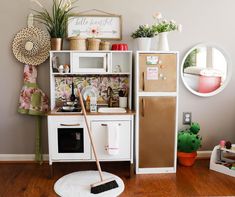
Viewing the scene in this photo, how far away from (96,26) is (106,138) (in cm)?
139

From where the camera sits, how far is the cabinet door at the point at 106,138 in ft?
9.91

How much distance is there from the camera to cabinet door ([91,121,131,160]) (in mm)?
3020

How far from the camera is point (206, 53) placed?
3623mm

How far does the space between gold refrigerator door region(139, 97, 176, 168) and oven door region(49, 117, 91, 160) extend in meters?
0.64

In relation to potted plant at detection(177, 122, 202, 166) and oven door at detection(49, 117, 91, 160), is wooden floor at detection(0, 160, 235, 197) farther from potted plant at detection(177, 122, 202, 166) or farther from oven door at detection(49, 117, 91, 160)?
oven door at detection(49, 117, 91, 160)

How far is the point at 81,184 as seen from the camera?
2865mm

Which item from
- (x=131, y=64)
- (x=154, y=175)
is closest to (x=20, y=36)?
(x=131, y=64)

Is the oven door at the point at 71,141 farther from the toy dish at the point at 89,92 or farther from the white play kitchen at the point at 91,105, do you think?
the toy dish at the point at 89,92

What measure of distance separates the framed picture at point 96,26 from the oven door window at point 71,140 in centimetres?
120

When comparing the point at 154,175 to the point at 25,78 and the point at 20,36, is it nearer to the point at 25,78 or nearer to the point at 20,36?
the point at 25,78

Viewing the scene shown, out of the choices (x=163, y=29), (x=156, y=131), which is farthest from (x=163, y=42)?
(x=156, y=131)

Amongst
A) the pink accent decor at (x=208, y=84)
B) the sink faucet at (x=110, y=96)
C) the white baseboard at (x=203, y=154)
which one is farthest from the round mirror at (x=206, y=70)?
the sink faucet at (x=110, y=96)

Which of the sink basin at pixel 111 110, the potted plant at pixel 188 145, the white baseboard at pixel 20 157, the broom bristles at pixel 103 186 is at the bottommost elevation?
the broom bristles at pixel 103 186

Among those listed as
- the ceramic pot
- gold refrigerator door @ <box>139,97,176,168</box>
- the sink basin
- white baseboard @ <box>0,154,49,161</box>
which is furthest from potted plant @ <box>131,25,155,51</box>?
white baseboard @ <box>0,154,49,161</box>
